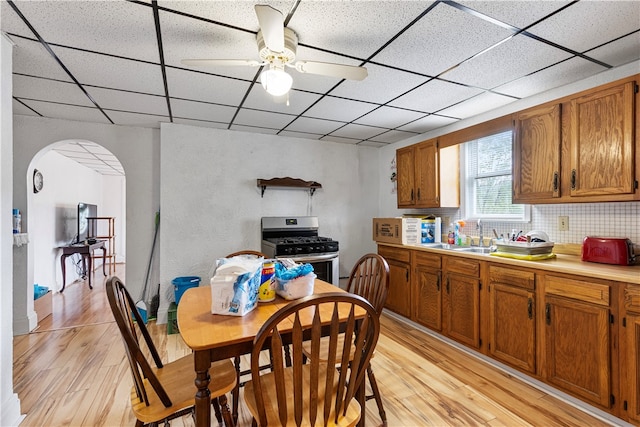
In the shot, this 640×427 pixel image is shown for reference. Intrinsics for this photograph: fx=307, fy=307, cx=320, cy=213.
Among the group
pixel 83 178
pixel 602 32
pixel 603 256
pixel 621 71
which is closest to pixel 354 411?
pixel 603 256

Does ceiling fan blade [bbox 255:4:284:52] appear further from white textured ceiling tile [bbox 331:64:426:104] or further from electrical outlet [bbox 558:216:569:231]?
electrical outlet [bbox 558:216:569:231]

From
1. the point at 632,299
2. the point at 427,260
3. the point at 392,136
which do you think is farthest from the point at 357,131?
the point at 632,299

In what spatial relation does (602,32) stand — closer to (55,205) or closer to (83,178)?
(55,205)

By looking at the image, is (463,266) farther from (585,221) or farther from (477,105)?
(477,105)

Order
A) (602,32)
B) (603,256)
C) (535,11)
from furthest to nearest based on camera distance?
(603,256)
(602,32)
(535,11)

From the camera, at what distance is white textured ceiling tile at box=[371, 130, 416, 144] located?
3.95m

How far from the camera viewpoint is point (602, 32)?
5.74 feet

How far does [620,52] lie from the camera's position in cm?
198

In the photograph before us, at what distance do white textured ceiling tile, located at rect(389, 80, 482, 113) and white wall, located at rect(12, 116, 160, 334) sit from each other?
9.62 feet

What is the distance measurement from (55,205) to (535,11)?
20.9 ft

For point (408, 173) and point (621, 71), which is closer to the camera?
point (621, 71)

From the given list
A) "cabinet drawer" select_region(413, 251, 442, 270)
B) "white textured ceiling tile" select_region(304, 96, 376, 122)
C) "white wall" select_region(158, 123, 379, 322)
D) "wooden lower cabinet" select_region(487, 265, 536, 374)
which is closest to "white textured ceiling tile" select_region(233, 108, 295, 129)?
"white textured ceiling tile" select_region(304, 96, 376, 122)

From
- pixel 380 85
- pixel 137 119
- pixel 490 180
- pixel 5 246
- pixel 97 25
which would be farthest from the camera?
pixel 137 119

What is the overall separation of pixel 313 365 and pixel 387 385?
4.62ft
